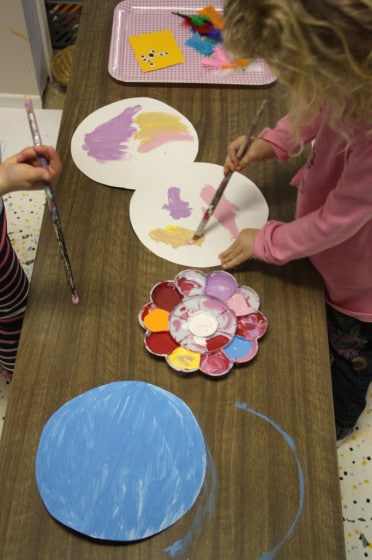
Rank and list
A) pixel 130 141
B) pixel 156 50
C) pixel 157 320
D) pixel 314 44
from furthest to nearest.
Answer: pixel 156 50 → pixel 130 141 → pixel 157 320 → pixel 314 44

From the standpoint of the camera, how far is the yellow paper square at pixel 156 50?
3.65 ft

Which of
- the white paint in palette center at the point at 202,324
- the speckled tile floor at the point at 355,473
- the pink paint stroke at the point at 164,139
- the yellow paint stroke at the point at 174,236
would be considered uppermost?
the pink paint stroke at the point at 164,139

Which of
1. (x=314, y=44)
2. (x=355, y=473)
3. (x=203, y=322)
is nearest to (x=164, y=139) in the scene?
(x=203, y=322)

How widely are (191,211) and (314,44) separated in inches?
A: 17.1

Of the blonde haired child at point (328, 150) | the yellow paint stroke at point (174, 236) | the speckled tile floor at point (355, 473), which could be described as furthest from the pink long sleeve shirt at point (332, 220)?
the speckled tile floor at point (355, 473)

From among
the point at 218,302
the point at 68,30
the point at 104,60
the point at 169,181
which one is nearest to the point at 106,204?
the point at 169,181

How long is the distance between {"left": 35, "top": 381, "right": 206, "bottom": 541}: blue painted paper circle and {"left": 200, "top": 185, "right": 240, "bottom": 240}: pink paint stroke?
33 centimetres

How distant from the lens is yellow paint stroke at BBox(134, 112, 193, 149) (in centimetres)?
102

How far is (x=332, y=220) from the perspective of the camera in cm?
74

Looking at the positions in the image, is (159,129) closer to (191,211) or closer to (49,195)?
(191,211)

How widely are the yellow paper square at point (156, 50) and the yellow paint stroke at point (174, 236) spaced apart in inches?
16.5

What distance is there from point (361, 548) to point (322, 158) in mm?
916

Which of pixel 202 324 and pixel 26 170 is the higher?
pixel 26 170

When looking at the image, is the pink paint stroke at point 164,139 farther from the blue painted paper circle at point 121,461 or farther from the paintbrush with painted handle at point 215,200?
the blue painted paper circle at point 121,461
